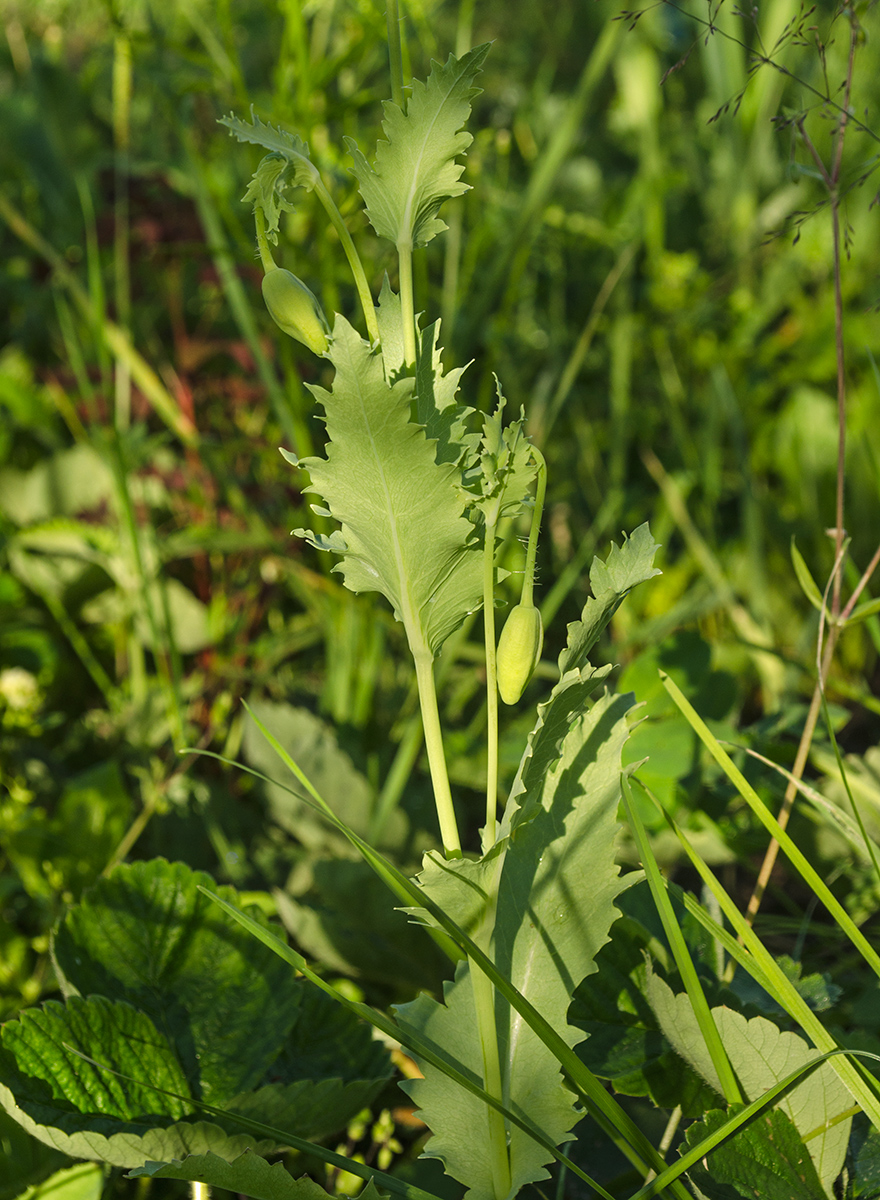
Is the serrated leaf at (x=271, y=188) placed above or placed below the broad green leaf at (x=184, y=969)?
above

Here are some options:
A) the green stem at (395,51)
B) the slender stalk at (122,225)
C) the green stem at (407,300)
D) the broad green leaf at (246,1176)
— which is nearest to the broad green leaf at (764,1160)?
the broad green leaf at (246,1176)

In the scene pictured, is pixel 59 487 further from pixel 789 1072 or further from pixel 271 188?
pixel 789 1072

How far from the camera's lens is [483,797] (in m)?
1.12

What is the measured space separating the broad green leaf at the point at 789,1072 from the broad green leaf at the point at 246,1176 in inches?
8.3

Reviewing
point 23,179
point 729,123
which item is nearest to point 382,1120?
point 729,123

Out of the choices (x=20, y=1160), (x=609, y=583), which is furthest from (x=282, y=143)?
(x=20, y=1160)

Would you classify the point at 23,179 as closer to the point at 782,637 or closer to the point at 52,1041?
the point at 782,637

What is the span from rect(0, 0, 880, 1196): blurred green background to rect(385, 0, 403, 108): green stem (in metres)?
0.23

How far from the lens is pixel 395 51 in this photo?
0.49 meters

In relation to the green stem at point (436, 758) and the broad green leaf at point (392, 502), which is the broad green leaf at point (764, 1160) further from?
the broad green leaf at point (392, 502)

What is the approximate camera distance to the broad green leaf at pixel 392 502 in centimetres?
46

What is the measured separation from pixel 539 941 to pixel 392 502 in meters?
0.26

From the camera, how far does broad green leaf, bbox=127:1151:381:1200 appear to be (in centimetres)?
48

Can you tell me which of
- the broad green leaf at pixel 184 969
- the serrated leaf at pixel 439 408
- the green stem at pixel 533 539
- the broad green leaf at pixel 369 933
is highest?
the serrated leaf at pixel 439 408
